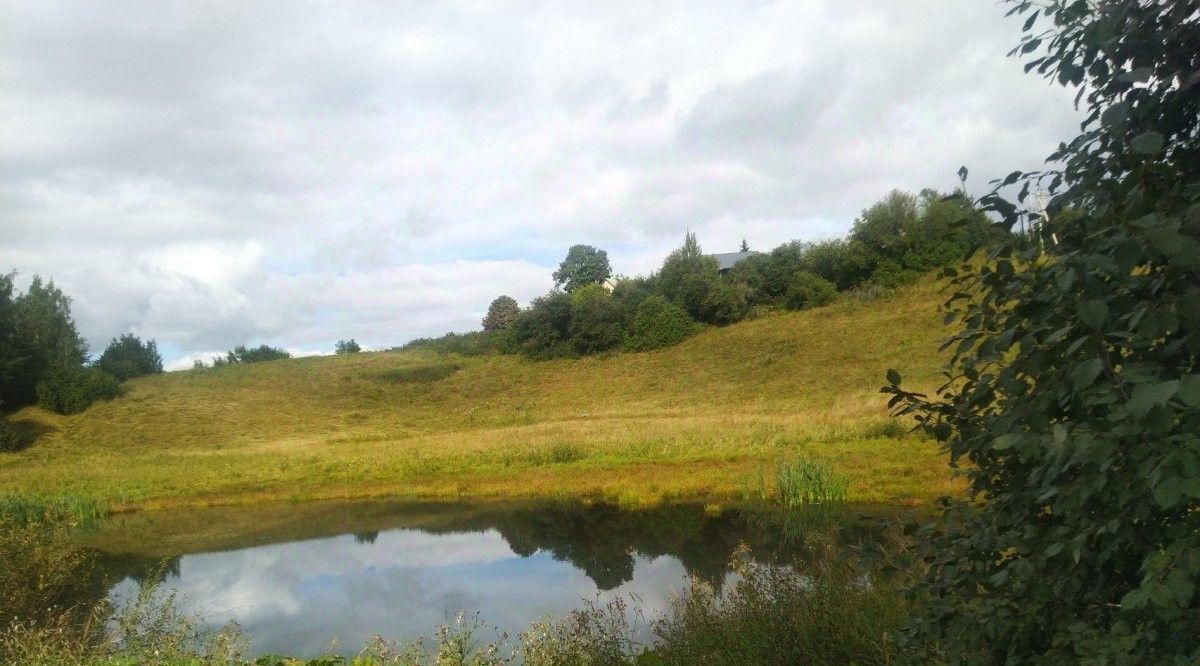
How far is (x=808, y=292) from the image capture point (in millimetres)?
63125

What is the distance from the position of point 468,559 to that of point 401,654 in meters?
11.0

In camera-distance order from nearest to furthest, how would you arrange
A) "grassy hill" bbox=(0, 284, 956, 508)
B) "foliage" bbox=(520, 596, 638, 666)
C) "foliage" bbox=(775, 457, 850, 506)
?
1. "foliage" bbox=(520, 596, 638, 666)
2. "foliage" bbox=(775, 457, 850, 506)
3. "grassy hill" bbox=(0, 284, 956, 508)

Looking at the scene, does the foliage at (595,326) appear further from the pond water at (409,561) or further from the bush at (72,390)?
the pond water at (409,561)

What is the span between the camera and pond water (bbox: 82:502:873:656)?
45.2 ft

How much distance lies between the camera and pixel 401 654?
7.75 m

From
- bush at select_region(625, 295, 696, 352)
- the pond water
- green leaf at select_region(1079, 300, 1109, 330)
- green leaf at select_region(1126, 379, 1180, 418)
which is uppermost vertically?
bush at select_region(625, 295, 696, 352)

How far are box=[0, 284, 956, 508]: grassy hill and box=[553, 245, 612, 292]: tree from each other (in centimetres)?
4013

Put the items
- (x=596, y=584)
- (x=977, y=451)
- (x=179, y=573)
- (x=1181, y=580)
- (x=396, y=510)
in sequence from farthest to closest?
(x=396, y=510)
(x=179, y=573)
(x=596, y=584)
(x=977, y=451)
(x=1181, y=580)

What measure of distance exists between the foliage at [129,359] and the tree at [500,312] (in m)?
35.8

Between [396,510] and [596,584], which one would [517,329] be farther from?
[596,584]

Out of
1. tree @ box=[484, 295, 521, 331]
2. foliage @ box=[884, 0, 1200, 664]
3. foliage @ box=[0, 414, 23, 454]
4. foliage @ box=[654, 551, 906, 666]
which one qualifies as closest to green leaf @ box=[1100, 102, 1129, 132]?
foliage @ box=[884, 0, 1200, 664]

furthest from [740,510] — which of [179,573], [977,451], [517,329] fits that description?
[517,329]

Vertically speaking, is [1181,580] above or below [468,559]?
above

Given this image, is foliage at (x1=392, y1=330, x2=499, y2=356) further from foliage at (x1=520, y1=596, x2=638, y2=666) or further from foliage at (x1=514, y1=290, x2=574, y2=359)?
foliage at (x1=520, y1=596, x2=638, y2=666)
